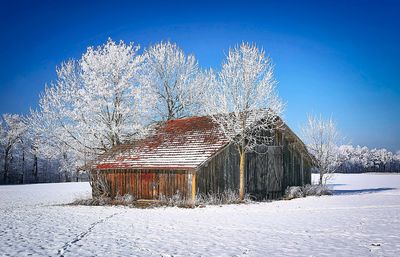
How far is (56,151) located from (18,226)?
56.9ft

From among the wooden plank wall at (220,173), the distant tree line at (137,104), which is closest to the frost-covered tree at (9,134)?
the distant tree line at (137,104)

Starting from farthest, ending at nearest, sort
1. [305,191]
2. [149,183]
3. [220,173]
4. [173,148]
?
[305,191] < [173,148] < [149,183] < [220,173]

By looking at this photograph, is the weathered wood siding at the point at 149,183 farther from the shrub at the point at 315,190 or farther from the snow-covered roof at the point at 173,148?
the shrub at the point at 315,190

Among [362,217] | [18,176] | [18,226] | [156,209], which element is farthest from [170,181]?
[18,176]

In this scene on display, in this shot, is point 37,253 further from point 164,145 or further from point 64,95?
point 64,95

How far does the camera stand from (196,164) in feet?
65.2

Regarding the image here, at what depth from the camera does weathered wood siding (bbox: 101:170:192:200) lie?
2089 centimetres

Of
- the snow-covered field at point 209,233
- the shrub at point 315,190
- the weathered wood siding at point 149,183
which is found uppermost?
the weathered wood siding at point 149,183

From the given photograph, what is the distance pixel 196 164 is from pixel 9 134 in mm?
47641

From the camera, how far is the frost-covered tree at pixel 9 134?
57.4 metres

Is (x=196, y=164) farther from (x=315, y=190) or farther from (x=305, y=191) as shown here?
(x=315, y=190)

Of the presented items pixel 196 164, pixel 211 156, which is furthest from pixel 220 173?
pixel 196 164

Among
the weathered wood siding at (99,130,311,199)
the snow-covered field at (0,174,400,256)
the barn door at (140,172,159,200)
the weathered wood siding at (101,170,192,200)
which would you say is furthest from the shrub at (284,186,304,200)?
the barn door at (140,172,159,200)

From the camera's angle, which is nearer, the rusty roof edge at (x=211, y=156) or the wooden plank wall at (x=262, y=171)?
the rusty roof edge at (x=211, y=156)
